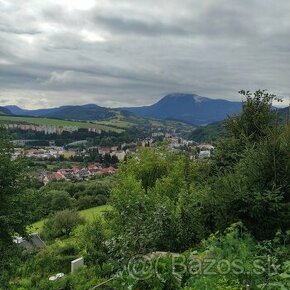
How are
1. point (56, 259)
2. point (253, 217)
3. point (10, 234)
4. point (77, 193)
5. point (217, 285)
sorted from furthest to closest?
point (77, 193), point (56, 259), point (10, 234), point (253, 217), point (217, 285)

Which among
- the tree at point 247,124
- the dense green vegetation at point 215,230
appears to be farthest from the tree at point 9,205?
the tree at point 247,124

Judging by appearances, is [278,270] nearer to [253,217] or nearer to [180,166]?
[253,217]

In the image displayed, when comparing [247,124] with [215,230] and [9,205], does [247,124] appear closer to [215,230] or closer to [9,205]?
[215,230]

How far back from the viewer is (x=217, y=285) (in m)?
6.11

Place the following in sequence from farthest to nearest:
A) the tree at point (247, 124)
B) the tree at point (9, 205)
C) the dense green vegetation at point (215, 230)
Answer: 1. the tree at point (247, 124)
2. the tree at point (9, 205)
3. the dense green vegetation at point (215, 230)

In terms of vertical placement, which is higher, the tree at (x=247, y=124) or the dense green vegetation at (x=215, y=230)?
the tree at (x=247, y=124)

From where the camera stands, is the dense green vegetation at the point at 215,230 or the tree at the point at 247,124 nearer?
the dense green vegetation at the point at 215,230

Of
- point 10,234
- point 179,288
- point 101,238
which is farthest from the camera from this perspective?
point 10,234

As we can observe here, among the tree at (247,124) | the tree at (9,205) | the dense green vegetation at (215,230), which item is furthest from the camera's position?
the tree at (247,124)

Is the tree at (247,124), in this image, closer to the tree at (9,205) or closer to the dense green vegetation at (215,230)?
the dense green vegetation at (215,230)

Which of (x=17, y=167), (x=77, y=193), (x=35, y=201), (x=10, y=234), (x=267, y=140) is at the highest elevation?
(x=267, y=140)

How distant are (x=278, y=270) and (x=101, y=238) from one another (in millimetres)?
8623

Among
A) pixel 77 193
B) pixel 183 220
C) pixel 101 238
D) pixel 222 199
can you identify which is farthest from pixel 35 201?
pixel 77 193

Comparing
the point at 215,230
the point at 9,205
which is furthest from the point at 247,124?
the point at 9,205
